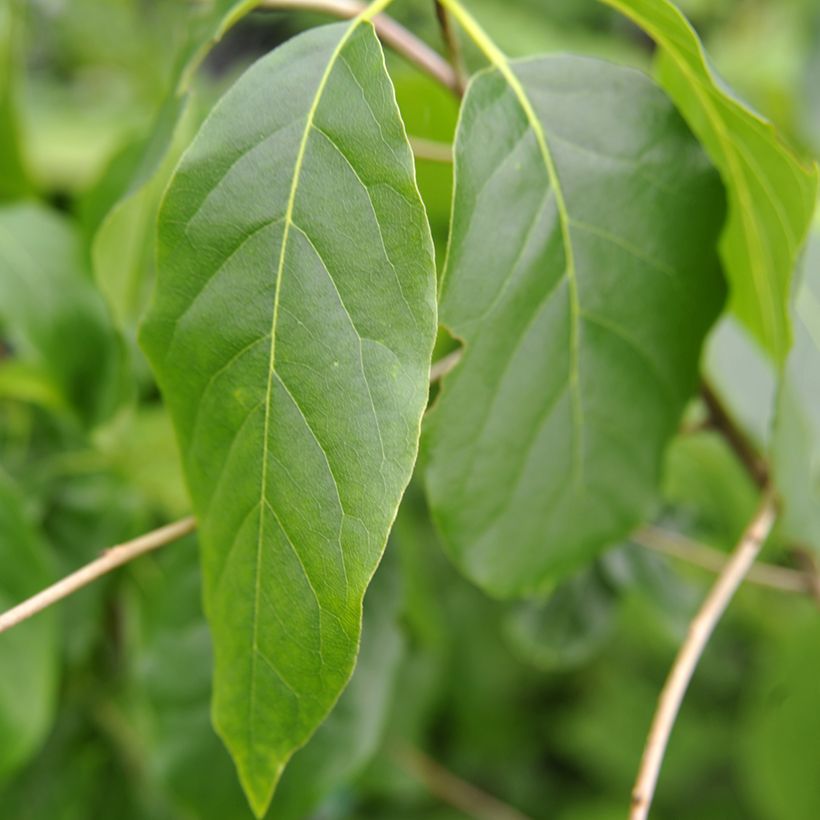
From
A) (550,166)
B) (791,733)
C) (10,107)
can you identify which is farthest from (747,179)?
(791,733)

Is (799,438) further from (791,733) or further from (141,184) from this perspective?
(791,733)

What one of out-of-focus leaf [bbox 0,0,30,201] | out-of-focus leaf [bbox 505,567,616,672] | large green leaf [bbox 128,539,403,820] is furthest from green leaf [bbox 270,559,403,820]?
out-of-focus leaf [bbox 0,0,30,201]

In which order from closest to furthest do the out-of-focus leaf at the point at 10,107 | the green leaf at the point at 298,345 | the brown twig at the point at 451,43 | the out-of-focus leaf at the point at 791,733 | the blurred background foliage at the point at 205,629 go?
the green leaf at the point at 298,345 → the brown twig at the point at 451,43 → the blurred background foliage at the point at 205,629 → the out-of-focus leaf at the point at 10,107 → the out-of-focus leaf at the point at 791,733

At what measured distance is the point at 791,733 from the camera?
81 cm

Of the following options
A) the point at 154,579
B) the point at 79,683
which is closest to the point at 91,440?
the point at 154,579

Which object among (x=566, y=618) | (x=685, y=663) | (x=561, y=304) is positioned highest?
(x=561, y=304)

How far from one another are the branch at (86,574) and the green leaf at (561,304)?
10 centimetres

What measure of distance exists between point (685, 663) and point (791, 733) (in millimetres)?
543

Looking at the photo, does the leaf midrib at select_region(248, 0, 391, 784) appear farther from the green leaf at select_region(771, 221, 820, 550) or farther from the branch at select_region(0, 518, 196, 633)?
the green leaf at select_region(771, 221, 820, 550)

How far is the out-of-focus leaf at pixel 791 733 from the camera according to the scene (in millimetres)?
766

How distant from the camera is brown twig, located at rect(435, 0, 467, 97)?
375mm

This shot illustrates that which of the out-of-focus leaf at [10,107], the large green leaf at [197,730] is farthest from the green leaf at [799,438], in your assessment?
the out-of-focus leaf at [10,107]

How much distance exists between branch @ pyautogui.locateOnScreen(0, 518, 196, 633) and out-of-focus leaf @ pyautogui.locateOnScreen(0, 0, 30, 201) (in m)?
0.39

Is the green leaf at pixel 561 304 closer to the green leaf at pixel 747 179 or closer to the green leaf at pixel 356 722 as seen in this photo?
the green leaf at pixel 747 179
